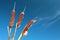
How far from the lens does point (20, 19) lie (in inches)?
507

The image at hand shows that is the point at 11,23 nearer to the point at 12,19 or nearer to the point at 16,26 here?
the point at 12,19

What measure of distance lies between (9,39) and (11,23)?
7.39 feet

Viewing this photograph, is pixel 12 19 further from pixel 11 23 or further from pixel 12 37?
pixel 12 37

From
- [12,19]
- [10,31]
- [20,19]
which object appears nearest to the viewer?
[12,19]

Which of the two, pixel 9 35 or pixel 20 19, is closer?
pixel 20 19

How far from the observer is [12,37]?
535 inches

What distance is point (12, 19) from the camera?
12.0 meters

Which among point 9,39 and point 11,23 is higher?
point 11,23

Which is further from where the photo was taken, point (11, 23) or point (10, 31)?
point (10, 31)

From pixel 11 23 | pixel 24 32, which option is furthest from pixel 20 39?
pixel 11 23

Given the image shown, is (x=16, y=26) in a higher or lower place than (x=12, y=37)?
higher

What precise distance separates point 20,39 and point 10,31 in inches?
71.6

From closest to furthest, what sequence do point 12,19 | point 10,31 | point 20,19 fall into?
1. point 12,19
2. point 20,19
3. point 10,31

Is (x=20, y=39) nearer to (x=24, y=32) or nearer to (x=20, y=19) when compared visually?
(x=24, y=32)
